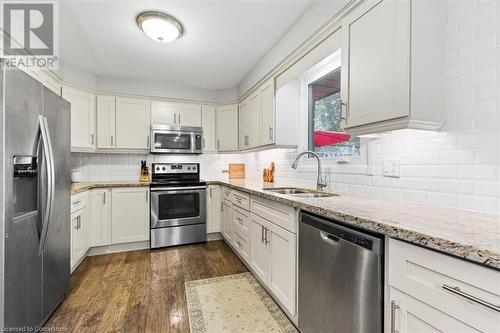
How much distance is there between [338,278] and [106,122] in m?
3.53

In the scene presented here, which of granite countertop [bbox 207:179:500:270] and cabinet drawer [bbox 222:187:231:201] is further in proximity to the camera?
cabinet drawer [bbox 222:187:231:201]

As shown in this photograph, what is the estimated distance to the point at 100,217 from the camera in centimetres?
303

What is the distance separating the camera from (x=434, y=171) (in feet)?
4.26

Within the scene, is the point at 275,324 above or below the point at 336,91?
below

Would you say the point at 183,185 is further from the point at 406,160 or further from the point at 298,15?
the point at 406,160

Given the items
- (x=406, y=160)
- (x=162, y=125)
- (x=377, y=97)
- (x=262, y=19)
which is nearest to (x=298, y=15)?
(x=262, y=19)

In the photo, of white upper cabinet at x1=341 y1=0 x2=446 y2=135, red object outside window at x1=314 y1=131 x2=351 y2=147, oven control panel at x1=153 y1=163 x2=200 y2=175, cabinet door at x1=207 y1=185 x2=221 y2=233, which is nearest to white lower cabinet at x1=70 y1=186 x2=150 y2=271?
oven control panel at x1=153 y1=163 x2=200 y2=175

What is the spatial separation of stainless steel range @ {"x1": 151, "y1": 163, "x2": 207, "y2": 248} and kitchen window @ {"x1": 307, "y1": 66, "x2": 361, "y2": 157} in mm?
1829

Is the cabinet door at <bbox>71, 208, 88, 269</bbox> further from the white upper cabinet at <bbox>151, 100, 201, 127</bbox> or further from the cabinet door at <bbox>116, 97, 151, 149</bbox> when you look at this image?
the white upper cabinet at <bbox>151, 100, 201, 127</bbox>

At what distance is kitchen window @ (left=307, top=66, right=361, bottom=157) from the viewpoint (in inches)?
85.0

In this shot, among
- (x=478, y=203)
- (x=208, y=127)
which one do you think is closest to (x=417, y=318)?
(x=478, y=203)

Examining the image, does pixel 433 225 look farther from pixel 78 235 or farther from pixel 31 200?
pixel 78 235

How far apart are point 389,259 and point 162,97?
364cm

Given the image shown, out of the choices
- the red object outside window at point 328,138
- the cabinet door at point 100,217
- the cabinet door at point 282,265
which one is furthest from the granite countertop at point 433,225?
the cabinet door at point 100,217
